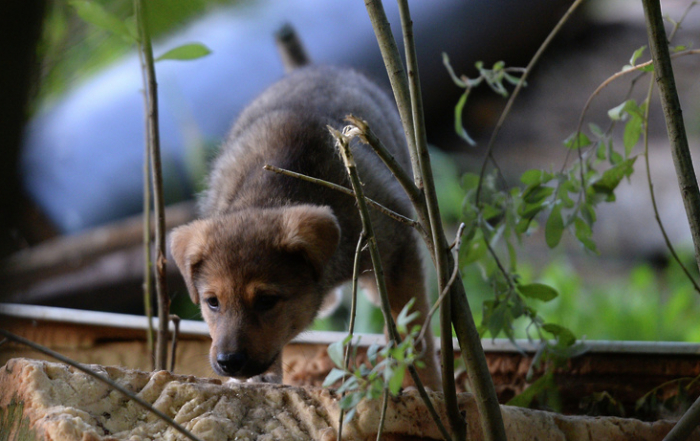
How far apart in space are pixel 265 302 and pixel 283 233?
0.77 feet

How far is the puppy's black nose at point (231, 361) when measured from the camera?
211 centimetres

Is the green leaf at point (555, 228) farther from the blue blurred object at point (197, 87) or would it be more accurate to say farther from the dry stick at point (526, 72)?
the blue blurred object at point (197, 87)

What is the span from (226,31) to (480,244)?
3190mm

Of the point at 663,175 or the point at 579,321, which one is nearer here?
the point at 579,321

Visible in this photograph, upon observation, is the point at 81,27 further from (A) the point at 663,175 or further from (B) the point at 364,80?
(A) the point at 663,175

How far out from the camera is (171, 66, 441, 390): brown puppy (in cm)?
225

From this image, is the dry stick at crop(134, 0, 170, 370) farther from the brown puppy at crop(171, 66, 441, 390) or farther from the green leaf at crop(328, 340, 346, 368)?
the green leaf at crop(328, 340, 346, 368)

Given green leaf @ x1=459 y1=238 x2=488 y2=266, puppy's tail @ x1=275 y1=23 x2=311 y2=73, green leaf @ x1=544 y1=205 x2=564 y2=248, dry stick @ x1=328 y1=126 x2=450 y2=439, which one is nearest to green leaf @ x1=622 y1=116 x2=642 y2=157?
green leaf @ x1=544 y1=205 x2=564 y2=248

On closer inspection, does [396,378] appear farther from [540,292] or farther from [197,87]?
[197,87]

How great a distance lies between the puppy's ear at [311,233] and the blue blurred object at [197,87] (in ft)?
7.86

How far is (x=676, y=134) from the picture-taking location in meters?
1.46

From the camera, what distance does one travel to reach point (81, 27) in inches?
106

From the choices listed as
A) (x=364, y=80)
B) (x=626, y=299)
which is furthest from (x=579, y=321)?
(x=364, y=80)

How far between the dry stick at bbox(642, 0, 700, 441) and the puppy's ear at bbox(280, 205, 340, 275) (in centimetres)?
112
